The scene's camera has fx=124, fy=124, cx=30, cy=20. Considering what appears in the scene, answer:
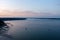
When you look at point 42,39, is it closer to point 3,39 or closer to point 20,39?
point 20,39

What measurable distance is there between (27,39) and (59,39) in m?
5.23

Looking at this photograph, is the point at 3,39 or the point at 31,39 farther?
the point at 31,39

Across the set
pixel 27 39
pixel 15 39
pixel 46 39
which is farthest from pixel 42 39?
pixel 15 39

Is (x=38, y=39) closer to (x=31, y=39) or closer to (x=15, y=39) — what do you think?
(x=31, y=39)

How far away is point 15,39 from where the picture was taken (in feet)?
64.1

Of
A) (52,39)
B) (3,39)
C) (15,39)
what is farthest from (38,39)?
(3,39)

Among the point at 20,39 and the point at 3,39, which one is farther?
the point at 20,39

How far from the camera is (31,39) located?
20.0 m

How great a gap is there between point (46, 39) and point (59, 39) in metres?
2.12

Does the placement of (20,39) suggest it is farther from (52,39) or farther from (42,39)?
(52,39)

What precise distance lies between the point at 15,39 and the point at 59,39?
714 centimetres

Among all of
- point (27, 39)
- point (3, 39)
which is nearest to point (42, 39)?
point (27, 39)

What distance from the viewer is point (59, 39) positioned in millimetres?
20234

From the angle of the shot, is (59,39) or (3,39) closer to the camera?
(3,39)
